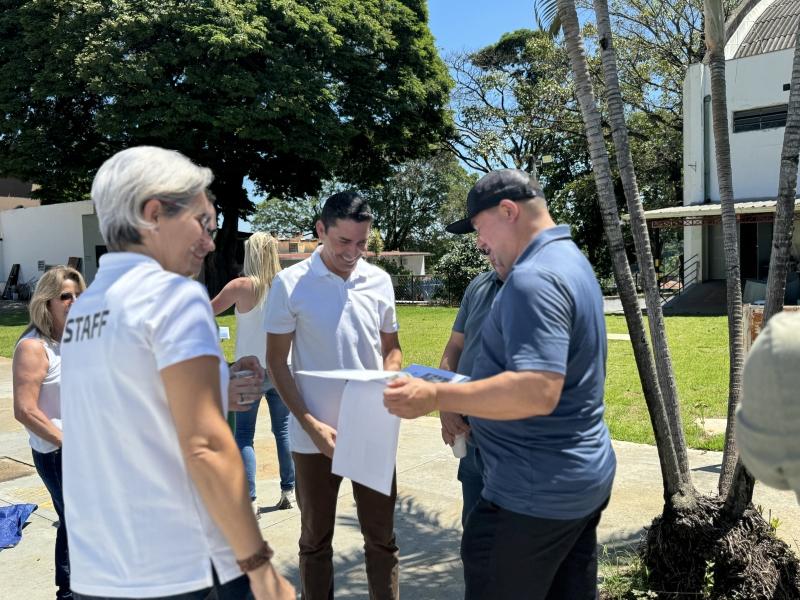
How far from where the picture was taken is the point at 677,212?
2122cm

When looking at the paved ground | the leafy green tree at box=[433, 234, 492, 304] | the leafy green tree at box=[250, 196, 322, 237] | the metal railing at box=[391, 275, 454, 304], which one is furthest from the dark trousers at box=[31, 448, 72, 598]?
the leafy green tree at box=[250, 196, 322, 237]

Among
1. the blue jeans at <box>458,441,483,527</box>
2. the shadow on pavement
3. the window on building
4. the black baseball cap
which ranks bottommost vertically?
the shadow on pavement

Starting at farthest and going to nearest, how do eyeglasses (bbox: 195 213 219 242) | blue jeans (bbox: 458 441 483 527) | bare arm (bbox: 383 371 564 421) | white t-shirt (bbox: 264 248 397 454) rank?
white t-shirt (bbox: 264 248 397 454) < blue jeans (bbox: 458 441 483 527) < bare arm (bbox: 383 371 564 421) < eyeglasses (bbox: 195 213 219 242)

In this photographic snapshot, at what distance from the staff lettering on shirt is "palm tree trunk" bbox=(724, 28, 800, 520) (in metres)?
2.82

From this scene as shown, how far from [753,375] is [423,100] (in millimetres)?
24553

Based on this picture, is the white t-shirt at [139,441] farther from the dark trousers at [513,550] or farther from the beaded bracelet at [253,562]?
the dark trousers at [513,550]

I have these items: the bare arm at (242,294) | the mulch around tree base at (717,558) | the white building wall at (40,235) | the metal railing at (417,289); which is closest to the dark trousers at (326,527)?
the mulch around tree base at (717,558)

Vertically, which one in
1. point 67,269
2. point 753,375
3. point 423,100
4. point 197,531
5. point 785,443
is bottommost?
point 197,531

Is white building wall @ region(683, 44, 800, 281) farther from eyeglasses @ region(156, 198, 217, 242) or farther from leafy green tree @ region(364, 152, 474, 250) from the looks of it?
leafy green tree @ region(364, 152, 474, 250)

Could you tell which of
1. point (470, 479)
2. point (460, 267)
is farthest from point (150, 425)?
point (460, 267)

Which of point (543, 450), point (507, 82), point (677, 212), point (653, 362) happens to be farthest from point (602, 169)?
point (507, 82)

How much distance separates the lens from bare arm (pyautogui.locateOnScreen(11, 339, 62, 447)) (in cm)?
330

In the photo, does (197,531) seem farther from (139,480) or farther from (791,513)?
(791,513)

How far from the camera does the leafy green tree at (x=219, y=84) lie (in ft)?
67.5
